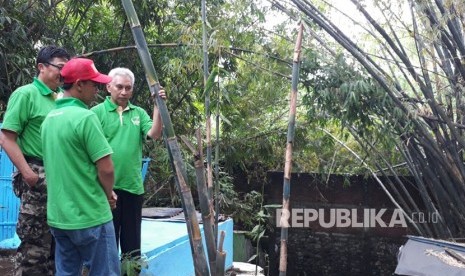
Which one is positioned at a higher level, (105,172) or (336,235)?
(105,172)

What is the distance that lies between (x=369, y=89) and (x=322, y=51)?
0.50 metres

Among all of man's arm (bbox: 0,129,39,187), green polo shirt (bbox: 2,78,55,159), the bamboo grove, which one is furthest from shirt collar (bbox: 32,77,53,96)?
the bamboo grove

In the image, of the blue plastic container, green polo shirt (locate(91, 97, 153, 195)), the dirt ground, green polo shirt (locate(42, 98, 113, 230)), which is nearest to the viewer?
green polo shirt (locate(42, 98, 113, 230))

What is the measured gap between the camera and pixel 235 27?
4.30 meters

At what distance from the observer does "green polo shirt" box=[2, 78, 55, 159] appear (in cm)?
249

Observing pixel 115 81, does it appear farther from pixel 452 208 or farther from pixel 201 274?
pixel 452 208

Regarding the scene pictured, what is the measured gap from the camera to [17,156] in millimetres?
2416

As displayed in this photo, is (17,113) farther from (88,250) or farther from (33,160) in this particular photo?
(88,250)

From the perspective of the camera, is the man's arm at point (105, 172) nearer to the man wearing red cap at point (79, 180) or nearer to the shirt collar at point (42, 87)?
the man wearing red cap at point (79, 180)

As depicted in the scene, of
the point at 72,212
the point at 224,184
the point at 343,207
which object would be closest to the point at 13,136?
the point at 72,212

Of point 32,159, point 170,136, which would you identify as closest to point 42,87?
point 32,159

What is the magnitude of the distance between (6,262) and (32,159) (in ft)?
3.89

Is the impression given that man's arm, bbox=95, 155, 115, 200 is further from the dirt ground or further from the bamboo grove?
the bamboo grove

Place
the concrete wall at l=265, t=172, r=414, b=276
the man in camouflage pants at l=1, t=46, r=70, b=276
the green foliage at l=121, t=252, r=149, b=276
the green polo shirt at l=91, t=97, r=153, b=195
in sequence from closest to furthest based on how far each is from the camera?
the man in camouflage pants at l=1, t=46, r=70, b=276
the green foliage at l=121, t=252, r=149, b=276
the green polo shirt at l=91, t=97, r=153, b=195
the concrete wall at l=265, t=172, r=414, b=276
